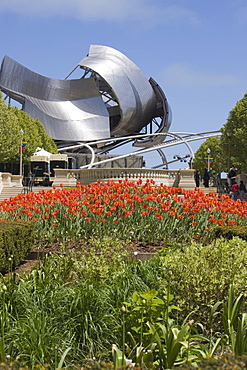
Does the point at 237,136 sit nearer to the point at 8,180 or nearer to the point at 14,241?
the point at 8,180

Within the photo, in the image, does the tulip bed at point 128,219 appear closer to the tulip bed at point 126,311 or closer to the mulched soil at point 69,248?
the mulched soil at point 69,248

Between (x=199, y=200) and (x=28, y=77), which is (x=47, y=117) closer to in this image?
(x=28, y=77)

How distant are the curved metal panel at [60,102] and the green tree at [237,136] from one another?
4240cm

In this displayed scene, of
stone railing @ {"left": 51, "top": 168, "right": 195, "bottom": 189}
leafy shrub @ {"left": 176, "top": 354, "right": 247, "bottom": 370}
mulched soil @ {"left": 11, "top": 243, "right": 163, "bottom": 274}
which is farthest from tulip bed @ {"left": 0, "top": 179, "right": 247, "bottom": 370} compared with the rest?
stone railing @ {"left": 51, "top": 168, "right": 195, "bottom": 189}

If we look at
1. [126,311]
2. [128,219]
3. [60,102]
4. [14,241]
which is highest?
[60,102]

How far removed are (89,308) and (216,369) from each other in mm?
2593

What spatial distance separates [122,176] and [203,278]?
68.7 feet

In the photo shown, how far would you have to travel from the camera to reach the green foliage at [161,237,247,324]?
527cm

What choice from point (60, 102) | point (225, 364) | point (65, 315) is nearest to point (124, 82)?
point (60, 102)

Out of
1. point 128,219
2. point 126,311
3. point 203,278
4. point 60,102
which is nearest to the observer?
point 126,311

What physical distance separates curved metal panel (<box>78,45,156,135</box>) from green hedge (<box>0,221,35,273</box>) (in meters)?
72.1

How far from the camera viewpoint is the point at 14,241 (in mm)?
8281

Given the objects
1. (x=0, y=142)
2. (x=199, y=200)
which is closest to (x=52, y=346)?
(x=199, y=200)

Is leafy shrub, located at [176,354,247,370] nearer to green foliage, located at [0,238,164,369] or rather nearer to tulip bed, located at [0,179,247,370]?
tulip bed, located at [0,179,247,370]
